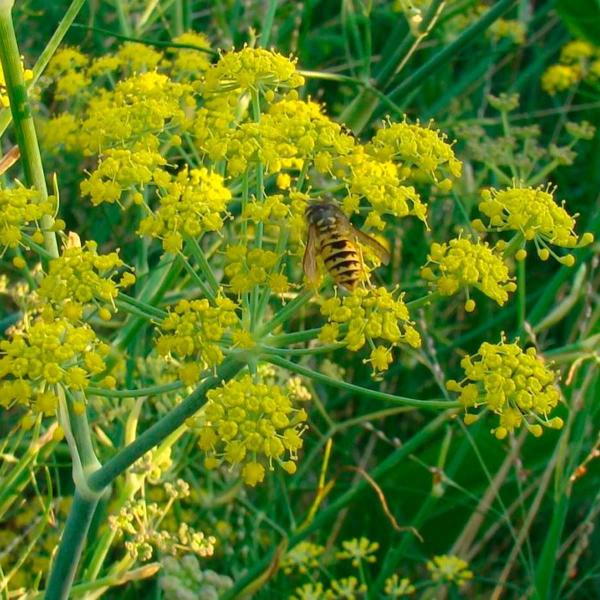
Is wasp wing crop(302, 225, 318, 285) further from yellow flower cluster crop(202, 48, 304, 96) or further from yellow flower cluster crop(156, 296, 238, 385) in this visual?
yellow flower cluster crop(202, 48, 304, 96)

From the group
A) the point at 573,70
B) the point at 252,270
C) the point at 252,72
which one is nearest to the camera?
the point at 252,270

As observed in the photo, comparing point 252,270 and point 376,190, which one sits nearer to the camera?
point 252,270

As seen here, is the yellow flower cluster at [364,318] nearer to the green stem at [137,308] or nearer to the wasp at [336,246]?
the wasp at [336,246]

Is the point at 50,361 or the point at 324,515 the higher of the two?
the point at 50,361

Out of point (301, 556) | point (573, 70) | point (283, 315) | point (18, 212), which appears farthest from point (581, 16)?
point (18, 212)

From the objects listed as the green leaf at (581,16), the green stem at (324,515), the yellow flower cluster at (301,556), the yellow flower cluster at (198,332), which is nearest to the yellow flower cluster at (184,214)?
the yellow flower cluster at (198,332)

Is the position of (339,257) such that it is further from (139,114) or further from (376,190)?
(139,114)
